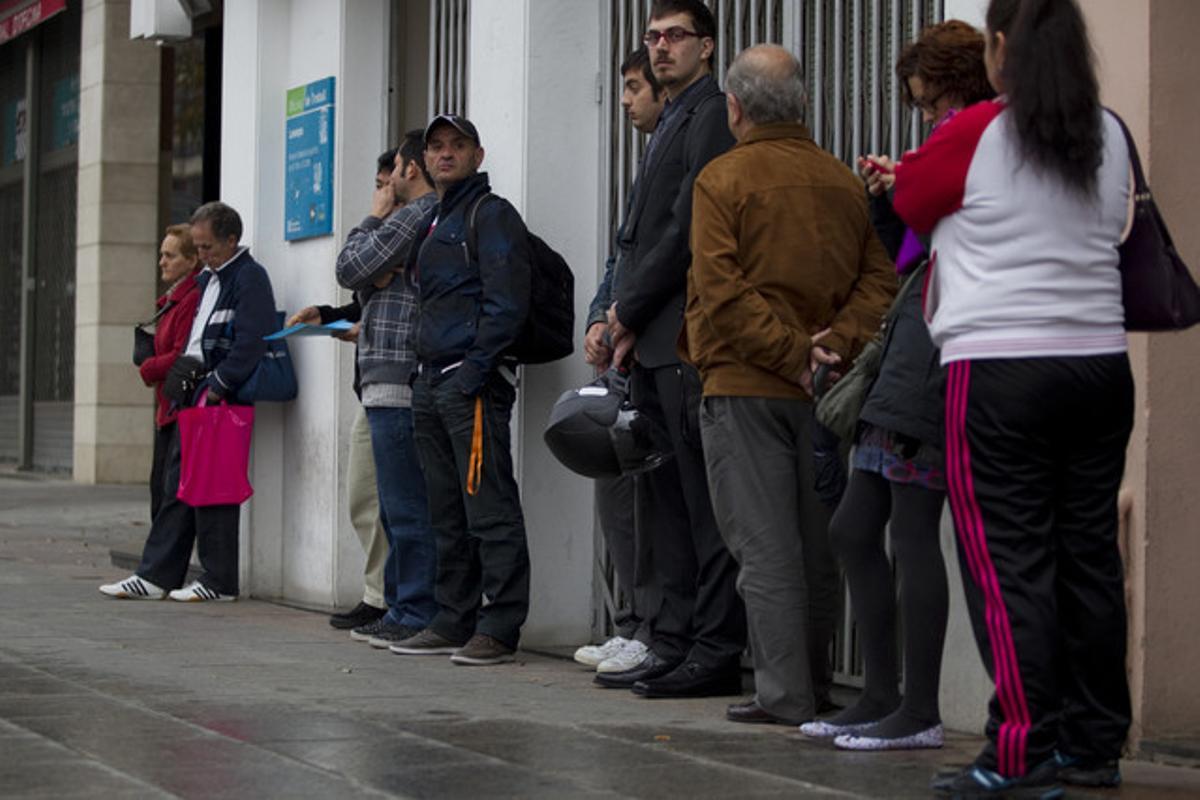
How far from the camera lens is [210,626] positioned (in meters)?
9.63

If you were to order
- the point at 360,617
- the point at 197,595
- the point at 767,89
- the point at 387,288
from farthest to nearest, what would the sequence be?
the point at 197,595 → the point at 360,617 → the point at 387,288 → the point at 767,89

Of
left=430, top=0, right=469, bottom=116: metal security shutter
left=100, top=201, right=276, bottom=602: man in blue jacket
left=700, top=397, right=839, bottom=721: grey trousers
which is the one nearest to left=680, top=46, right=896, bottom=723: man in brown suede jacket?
left=700, top=397, right=839, bottom=721: grey trousers

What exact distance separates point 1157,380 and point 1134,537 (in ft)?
1.41

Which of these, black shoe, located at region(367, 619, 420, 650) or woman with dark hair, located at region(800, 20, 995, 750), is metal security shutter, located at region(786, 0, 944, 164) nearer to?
woman with dark hair, located at region(800, 20, 995, 750)

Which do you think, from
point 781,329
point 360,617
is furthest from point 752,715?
point 360,617

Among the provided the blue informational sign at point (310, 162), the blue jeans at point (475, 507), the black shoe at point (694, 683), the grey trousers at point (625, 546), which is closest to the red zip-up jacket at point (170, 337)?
the blue informational sign at point (310, 162)

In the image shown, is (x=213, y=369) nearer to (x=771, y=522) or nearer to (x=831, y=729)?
(x=771, y=522)

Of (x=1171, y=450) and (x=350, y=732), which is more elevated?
(x=1171, y=450)

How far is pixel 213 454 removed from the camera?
1067cm

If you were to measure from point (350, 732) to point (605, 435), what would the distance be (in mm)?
1504

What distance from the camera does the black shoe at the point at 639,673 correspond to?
296 inches

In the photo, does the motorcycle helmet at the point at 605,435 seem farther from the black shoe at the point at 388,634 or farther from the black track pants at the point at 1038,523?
the black track pants at the point at 1038,523

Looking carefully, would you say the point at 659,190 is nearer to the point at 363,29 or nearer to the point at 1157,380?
the point at 1157,380

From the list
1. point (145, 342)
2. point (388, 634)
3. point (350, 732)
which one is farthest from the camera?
point (145, 342)
